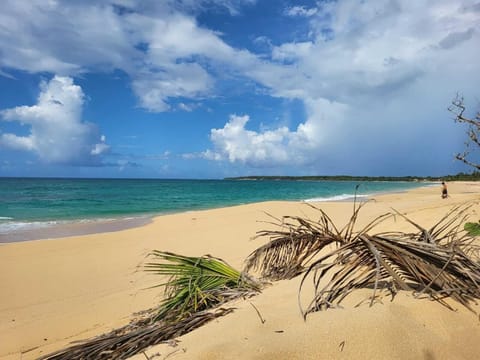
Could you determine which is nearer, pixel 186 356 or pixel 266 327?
pixel 186 356

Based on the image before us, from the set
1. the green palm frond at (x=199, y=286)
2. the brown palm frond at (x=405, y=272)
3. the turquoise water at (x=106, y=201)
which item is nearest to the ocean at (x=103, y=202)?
the turquoise water at (x=106, y=201)

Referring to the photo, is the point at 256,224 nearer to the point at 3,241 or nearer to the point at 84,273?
the point at 84,273

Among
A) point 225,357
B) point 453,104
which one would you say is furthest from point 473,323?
point 453,104

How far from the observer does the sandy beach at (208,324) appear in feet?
6.12

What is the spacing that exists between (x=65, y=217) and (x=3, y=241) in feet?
26.3

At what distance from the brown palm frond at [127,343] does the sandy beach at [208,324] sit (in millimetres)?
162

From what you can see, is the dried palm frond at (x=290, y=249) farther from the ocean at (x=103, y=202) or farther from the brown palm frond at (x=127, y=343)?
the brown palm frond at (x=127, y=343)

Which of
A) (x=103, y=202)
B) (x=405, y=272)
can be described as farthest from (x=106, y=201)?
(x=405, y=272)

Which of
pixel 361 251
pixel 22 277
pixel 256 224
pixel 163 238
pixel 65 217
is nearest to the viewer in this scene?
pixel 361 251

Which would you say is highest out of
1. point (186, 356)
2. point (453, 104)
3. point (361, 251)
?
point (453, 104)

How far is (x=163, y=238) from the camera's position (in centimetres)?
1207

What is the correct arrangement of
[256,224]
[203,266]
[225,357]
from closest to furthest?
[225,357] → [203,266] → [256,224]

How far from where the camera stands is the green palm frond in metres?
3.00

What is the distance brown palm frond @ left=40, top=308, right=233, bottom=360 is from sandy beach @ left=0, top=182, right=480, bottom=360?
16 cm
